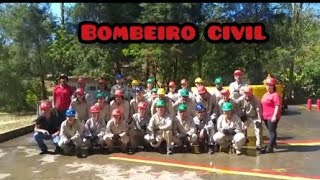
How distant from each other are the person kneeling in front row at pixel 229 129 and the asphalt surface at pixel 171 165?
240 millimetres

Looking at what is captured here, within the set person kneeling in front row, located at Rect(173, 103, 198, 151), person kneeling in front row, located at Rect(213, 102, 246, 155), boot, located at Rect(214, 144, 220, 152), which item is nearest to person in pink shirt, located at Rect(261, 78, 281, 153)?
person kneeling in front row, located at Rect(213, 102, 246, 155)

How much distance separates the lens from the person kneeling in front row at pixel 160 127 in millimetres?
9039

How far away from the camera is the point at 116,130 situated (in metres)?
9.21

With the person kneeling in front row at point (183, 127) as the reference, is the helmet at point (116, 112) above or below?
above

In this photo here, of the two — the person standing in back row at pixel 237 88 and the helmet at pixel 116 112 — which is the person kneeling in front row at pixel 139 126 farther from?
the person standing in back row at pixel 237 88

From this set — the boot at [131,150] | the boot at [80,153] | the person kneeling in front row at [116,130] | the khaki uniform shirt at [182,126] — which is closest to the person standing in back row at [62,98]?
the boot at [80,153]

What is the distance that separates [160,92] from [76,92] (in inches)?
72.3

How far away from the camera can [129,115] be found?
9.89 m

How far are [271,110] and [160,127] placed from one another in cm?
216

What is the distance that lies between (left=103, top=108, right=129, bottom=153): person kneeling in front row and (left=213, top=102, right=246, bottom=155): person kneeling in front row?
1782mm

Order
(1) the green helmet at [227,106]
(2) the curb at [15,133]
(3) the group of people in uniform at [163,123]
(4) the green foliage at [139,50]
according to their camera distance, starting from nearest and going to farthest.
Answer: (1) the green helmet at [227,106] → (3) the group of people in uniform at [163,123] → (2) the curb at [15,133] → (4) the green foliage at [139,50]
